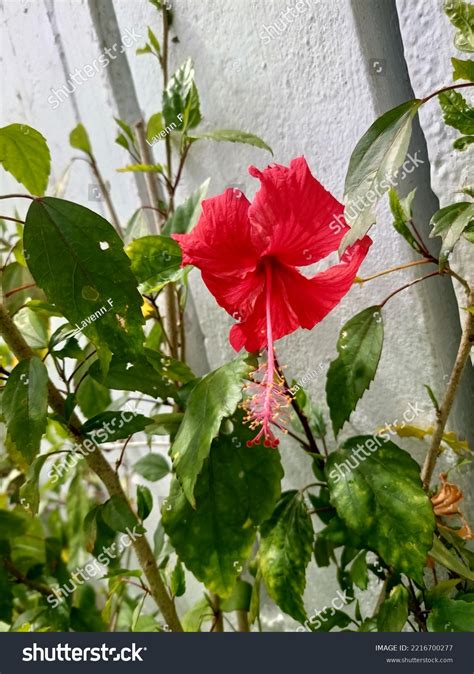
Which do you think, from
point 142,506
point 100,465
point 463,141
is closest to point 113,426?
point 100,465

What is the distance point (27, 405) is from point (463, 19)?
1.84 feet

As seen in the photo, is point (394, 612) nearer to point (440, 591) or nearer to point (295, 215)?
point (440, 591)

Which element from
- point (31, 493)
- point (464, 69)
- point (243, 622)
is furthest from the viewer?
point (243, 622)

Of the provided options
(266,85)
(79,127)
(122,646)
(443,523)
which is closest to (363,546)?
(443,523)

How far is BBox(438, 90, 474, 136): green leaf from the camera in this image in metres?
0.65

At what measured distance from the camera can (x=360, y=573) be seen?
814mm

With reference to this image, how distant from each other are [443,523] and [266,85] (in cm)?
62

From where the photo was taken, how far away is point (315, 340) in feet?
3.20

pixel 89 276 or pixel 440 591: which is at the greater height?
pixel 89 276

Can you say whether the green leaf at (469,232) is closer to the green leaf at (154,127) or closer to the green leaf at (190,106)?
the green leaf at (190,106)

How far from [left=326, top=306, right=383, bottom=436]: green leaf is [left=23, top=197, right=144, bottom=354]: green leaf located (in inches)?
8.9

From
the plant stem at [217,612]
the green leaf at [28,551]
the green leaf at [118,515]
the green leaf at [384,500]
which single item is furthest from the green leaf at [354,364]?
the green leaf at [28,551]

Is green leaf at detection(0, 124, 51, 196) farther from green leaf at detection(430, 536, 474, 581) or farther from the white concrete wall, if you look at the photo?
green leaf at detection(430, 536, 474, 581)

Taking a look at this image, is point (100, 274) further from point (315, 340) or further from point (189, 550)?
point (315, 340)
